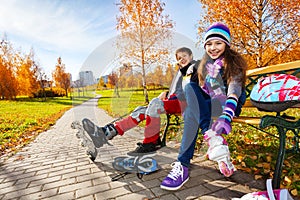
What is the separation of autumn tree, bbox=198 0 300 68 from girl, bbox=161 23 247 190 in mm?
7361

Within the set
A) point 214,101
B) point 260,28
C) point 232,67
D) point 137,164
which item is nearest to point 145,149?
point 137,164

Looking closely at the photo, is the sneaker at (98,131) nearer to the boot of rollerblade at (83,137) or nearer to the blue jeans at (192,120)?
the boot of rollerblade at (83,137)

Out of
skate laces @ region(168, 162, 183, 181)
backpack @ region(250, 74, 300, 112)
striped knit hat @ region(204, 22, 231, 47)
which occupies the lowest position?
skate laces @ region(168, 162, 183, 181)

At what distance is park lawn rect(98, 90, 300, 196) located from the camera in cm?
199

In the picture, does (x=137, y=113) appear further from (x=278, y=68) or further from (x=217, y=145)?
(x=278, y=68)

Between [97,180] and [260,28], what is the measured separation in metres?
9.01

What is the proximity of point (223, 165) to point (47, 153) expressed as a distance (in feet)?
8.99

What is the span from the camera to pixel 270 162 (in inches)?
88.6

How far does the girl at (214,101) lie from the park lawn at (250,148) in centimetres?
53

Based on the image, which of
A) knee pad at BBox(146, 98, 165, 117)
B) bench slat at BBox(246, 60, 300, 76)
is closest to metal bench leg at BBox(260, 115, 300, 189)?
bench slat at BBox(246, 60, 300, 76)

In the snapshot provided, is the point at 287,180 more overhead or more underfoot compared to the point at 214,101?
more underfoot

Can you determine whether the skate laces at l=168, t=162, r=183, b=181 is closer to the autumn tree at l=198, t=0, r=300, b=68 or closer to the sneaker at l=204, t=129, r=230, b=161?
the sneaker at l=204, t=129, r=230, b=161

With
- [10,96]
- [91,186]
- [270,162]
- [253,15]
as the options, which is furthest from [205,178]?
[10,96]

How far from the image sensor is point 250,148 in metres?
2.76
